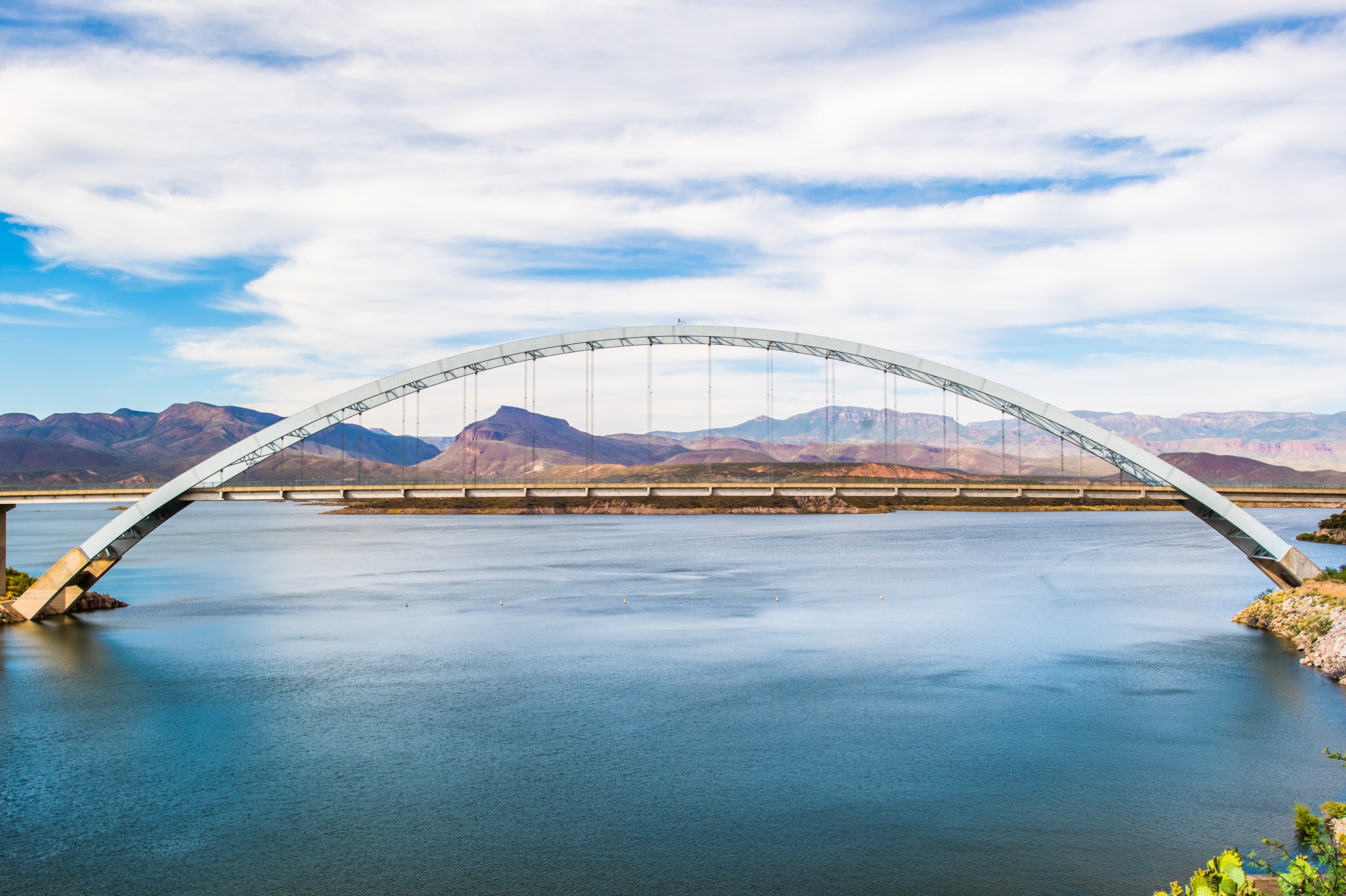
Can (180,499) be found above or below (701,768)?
above

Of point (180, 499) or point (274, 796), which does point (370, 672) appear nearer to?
point (274, 796)

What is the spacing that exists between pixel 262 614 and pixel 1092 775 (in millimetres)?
41192

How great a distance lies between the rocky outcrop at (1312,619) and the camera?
33188 millimetres

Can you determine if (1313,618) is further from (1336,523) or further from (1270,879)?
(1336,523)

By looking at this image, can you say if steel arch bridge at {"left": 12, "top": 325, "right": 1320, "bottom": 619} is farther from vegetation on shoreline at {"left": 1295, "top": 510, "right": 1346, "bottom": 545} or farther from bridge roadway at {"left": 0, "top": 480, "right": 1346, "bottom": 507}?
vegetation on shoreline at {"left": 1295, "top": 510, "right": 1346, "bottom": 545}

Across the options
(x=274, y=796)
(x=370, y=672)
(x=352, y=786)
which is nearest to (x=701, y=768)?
(x=352, y=786)

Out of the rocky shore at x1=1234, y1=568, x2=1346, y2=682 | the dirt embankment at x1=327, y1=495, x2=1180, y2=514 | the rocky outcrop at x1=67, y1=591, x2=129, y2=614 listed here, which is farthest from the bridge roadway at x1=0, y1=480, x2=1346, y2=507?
the dirt embankment at x1=327, y1=495, x2=1180, y2=514

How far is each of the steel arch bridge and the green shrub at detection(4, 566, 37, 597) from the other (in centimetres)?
203

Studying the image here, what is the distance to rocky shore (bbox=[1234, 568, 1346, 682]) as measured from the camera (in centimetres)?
3322

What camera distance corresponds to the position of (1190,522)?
152 metres

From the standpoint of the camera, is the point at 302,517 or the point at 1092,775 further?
the point at 302,517

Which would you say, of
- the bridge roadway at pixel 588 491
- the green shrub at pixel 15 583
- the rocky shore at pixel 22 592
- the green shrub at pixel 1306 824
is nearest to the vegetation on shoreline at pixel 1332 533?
the bridge roadway at pixel 588 491

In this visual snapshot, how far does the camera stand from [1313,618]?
122 feet

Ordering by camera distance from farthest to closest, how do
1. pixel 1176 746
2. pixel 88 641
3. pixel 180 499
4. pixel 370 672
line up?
pixel 180 499 < pixel 88 641 < pixel 370 672 < pixel 1176 746
